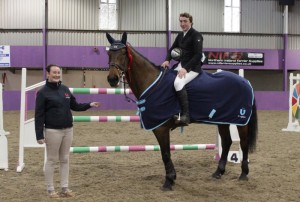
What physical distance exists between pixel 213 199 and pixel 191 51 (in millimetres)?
2011

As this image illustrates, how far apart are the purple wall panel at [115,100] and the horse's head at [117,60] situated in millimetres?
15375

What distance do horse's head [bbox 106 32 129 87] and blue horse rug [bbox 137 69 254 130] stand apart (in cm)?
51

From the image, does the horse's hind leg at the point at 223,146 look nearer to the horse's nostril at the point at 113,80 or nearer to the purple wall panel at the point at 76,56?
the horse's nostril at the point at 113,80

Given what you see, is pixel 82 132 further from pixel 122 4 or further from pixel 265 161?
pixel 122 4

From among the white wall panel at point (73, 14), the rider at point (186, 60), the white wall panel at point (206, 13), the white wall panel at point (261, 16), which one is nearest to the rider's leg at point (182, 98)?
the rider at point (186, 60)

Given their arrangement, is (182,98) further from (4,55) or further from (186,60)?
(4,55)

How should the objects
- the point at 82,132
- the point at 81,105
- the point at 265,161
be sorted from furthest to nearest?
the point at 82,132, the point at 265,161, the point at 81,105

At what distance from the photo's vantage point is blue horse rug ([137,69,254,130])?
477 cm

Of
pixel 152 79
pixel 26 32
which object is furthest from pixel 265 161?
pixel 26 32

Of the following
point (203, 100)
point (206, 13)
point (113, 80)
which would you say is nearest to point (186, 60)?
point (203, 100)

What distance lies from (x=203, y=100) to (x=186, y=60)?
614mm

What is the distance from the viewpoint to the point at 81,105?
15.7 ft

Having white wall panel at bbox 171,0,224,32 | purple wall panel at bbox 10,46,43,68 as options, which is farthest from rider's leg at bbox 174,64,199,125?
white wall panel at bbox 171,0,224,32

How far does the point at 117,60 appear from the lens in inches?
176
